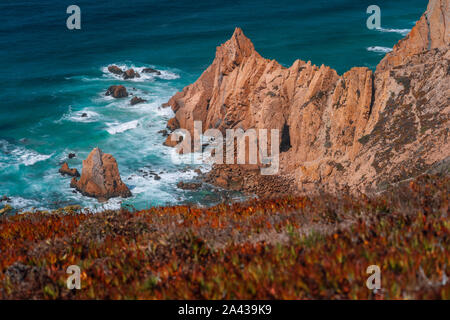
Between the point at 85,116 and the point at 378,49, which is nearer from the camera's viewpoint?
the point at 85,116

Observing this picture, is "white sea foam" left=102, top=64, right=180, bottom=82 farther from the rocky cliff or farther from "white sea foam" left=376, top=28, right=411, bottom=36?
"white sea foam" left=376, top=28, right=411, bottom=36

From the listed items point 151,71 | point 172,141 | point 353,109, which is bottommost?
point 172,141

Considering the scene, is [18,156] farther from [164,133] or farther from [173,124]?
[173,124]

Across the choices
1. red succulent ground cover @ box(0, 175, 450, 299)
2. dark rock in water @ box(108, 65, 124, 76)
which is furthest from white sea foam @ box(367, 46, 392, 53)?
red succulent ground cover @ box(0, 175, 450, 299)

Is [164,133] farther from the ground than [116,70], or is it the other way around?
[116,70]

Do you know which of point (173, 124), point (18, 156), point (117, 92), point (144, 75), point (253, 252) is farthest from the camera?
point (144, 75)

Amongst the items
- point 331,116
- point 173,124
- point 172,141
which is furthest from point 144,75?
point 331,116

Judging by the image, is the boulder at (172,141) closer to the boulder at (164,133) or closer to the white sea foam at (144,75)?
the boulder at (164,133)

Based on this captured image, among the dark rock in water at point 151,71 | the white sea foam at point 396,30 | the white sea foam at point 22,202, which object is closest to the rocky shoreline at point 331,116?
the white sea foam at point 22,202
